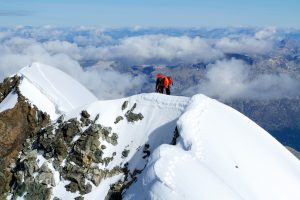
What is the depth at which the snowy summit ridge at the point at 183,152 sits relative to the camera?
3603 cm

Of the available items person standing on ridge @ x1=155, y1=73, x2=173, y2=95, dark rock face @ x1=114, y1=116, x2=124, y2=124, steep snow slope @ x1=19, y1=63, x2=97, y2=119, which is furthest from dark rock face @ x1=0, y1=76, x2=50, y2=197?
person standing on ridge @ x1=155, y1=73, x2=173, y2=95

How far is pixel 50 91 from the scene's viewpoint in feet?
204

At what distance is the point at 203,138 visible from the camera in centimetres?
4247

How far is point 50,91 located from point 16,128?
8.95 metres

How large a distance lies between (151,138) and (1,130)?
18648 mm

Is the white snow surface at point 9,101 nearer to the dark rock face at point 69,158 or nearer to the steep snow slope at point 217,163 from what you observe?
the dark rock face at point 69,158

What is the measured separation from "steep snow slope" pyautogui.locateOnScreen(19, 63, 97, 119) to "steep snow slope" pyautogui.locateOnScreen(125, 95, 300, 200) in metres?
19.4

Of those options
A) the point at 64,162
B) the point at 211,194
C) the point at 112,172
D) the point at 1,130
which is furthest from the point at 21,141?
the point at 211,194

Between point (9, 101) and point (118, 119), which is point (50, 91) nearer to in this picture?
point (9, 101)

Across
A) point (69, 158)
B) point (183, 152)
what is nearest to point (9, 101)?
Answer: point (69, 158)

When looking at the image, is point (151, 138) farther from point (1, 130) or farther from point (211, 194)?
point (1, 130)

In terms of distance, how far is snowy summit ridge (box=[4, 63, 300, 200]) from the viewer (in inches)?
1419

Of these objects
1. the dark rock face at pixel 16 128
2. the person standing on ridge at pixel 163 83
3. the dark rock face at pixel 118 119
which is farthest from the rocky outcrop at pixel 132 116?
the dark rock face at pixel 16 128

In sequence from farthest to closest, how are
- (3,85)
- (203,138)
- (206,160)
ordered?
1. (3,85)
2. (203,138)
3. (206,160)
